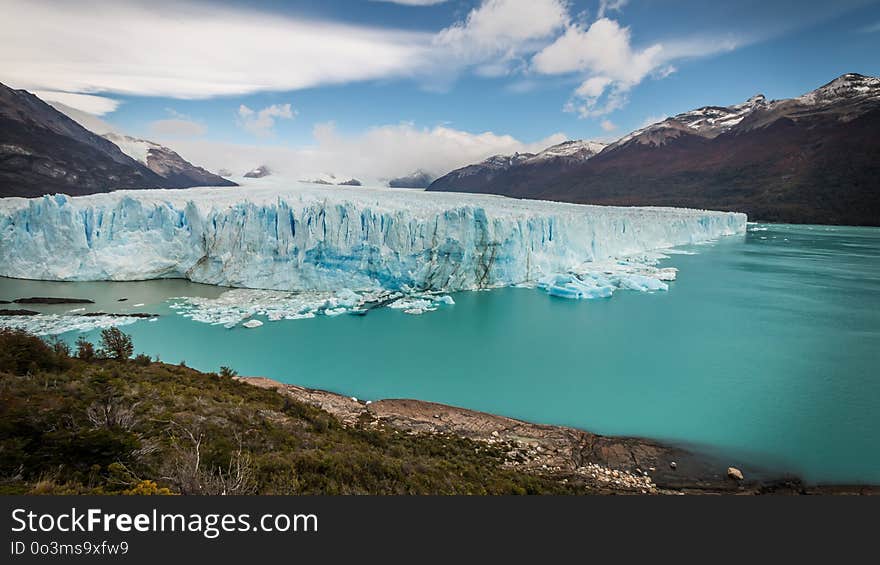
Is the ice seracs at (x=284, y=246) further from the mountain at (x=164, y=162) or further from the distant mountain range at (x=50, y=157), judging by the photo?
the mountain at (x=164, y=162)

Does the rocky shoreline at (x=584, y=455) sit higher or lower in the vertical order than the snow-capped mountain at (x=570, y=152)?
lower

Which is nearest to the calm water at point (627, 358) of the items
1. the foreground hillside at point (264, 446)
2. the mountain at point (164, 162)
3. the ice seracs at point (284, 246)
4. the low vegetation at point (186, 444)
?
the foreground hillside at point (264, 446)

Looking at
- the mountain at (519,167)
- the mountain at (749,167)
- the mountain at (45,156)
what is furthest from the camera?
the mountain at (519,167)

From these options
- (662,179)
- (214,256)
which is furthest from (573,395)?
(662,179)

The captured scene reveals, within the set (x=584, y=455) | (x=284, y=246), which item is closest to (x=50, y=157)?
(x=284, y=246)

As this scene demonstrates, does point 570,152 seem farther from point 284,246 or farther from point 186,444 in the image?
point 186,444

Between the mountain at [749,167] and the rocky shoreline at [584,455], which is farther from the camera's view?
the mountain at [749,167]

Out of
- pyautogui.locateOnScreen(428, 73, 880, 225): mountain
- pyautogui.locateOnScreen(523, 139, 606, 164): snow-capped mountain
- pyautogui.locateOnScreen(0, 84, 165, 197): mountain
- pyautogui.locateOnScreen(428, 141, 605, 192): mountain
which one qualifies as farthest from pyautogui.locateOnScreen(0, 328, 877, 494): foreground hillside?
pyautogui.locateOnScreen(523, 139, 606, 164): snow-capped mountain
